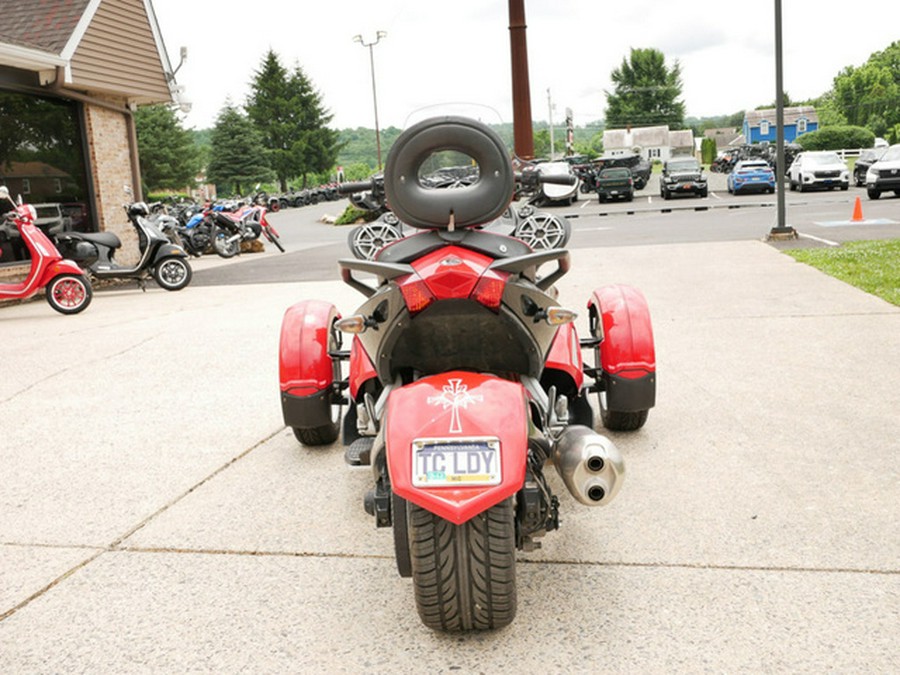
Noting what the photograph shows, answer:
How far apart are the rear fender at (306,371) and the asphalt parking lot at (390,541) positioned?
29 cm

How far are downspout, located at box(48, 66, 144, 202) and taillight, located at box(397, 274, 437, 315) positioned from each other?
12.4m

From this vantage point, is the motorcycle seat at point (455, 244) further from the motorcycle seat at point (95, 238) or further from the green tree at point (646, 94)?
the green tree at point (646, 94)

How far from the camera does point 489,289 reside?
2.72 meters

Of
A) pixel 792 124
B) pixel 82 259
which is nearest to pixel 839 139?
pixel 792 124

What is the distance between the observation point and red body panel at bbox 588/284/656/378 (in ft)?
13.8

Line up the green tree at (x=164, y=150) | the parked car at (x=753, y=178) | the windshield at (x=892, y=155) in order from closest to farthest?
the windshield at (x=892, y=155) < the parked car at (x=753, y=178) < the green tree at (x=164, y=150)

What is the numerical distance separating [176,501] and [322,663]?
1.66m

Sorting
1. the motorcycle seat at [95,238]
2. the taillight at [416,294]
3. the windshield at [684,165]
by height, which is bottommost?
the taillight at [416,294]

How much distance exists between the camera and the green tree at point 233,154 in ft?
201

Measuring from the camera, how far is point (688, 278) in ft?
34.0

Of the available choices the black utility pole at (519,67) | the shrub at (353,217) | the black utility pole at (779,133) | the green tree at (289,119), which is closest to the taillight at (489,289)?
the black utility pole at (779,133)

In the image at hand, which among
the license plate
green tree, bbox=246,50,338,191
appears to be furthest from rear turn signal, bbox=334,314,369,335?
green tree, bbox=246,50,338,191

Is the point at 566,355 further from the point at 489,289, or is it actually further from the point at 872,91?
the point at 872,91

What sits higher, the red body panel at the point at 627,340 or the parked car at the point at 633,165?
the parked car at the point at 633,165
